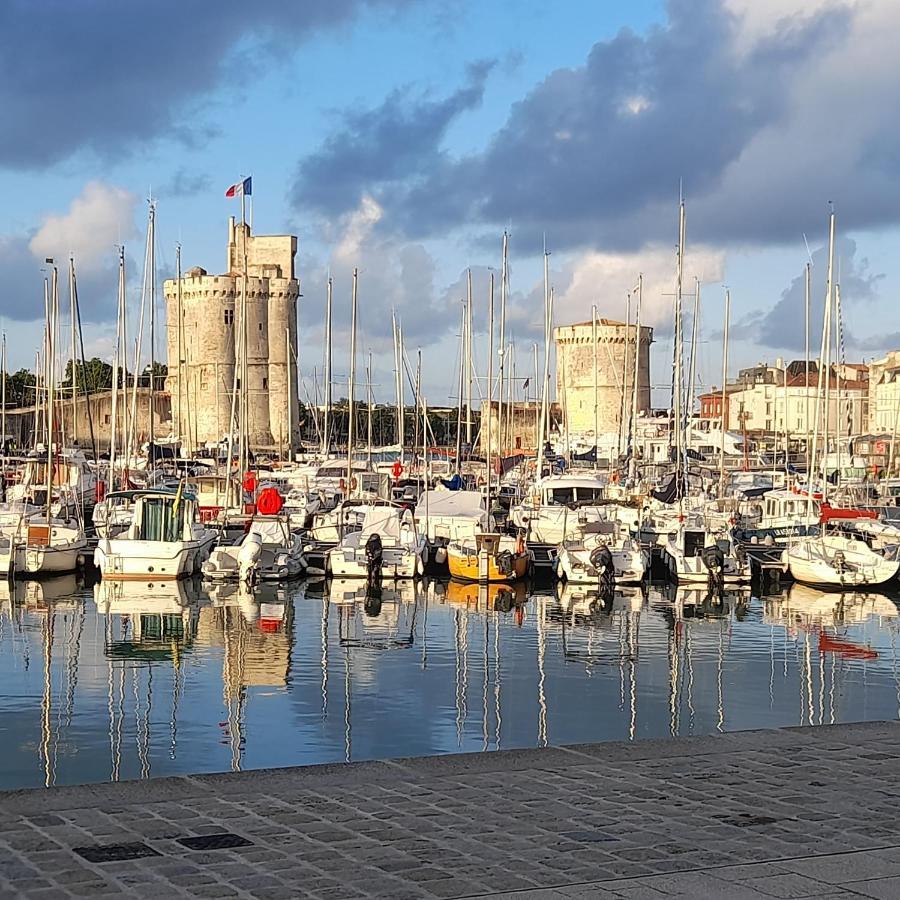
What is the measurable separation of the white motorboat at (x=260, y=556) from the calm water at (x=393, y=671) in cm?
78

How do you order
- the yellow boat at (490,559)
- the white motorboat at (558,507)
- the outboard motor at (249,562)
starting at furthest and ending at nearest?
the white motorboat at (558,507)
the yellow boat at (490,559)
the outboard motor at (249,562)

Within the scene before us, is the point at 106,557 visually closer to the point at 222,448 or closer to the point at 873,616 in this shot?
the point at 873,616

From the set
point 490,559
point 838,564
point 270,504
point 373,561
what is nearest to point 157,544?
point 373,561

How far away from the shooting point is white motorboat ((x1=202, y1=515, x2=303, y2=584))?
1070 inches

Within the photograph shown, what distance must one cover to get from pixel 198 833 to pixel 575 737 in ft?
26.5

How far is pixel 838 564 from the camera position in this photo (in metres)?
27.4

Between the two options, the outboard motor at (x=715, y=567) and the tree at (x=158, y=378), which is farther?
the tree at (x=158, y=378)

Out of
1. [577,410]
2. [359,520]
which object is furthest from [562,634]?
[577,410]

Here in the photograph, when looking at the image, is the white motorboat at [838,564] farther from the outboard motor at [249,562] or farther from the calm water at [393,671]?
the outboard motor at [249,562]

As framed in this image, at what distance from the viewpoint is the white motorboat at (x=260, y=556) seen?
2719 cm

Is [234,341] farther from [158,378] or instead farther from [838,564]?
[838,564]

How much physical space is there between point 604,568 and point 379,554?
448 cm

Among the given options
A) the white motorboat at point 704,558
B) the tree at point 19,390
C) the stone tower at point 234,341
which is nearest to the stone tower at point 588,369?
the stone tower at point 234,341

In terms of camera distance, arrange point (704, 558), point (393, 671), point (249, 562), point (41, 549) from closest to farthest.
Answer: point (393, 671) < point (249, 562) < point (41, 549) < point (704, 558)
